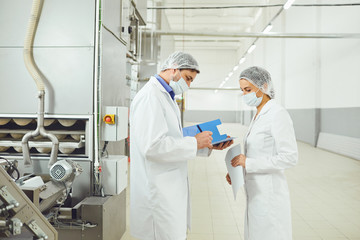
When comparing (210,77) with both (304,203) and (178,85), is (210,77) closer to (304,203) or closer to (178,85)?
(304,203)

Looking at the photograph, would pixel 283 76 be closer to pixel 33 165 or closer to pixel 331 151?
pixel 331 151

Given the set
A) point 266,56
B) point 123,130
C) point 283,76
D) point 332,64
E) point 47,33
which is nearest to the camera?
point 47,33

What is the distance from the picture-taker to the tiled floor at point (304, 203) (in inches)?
117

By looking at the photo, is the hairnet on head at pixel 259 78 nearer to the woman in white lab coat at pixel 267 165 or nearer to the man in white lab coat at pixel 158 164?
the woman in white lab coat at pixel 267 165

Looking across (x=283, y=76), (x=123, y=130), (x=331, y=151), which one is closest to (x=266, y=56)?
(x=283, y=76)

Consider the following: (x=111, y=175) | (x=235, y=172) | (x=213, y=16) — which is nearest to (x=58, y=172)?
(x=111, y=175)

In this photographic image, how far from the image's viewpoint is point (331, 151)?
25.2ft

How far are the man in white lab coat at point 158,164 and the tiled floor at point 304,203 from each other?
4.74ft

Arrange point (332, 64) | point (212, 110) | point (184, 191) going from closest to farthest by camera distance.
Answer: point (184, 191) → point (332, 64) → point (212, 110)

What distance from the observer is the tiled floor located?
117 inches

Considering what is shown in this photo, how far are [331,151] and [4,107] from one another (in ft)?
26.0

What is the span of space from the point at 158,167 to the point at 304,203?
316 centimetres

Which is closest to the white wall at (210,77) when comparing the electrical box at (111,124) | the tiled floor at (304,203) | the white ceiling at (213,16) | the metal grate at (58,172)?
the white ceiling at (213,16)

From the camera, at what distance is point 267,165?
1.56 m
